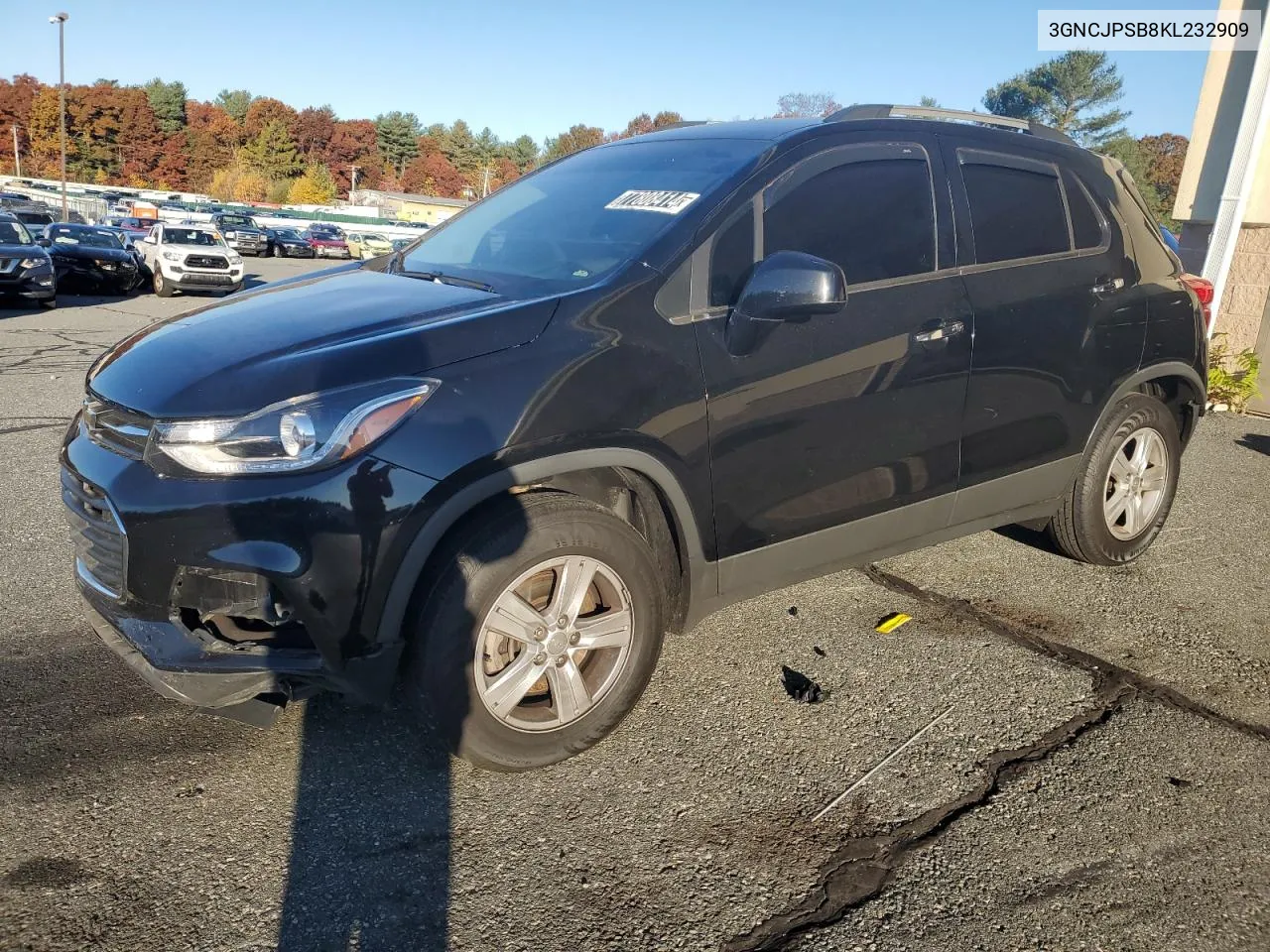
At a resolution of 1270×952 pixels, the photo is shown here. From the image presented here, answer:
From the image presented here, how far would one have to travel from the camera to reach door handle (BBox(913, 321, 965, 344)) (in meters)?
3.42

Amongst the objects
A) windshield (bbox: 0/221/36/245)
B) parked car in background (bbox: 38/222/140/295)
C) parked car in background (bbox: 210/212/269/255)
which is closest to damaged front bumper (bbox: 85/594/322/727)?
windshield (bbox: 0/221/36/245)

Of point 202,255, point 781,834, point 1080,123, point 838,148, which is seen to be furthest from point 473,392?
point 1080,123

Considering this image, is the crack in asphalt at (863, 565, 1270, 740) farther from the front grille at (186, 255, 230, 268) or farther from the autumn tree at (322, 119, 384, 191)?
the autumn tree at (322, 119, 384, 191)

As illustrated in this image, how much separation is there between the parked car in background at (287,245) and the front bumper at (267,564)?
43007mm

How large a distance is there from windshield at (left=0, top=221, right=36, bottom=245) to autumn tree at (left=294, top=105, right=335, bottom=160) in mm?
112335

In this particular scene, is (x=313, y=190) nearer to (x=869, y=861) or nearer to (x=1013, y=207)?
(x=1013, y=207)

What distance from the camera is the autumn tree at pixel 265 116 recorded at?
116519 millimetres

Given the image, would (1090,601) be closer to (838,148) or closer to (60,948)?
(838,148)

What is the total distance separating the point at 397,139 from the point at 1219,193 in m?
126

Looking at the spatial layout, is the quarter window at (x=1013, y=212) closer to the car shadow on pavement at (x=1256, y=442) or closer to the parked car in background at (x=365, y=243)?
the car shadow on pavement at (x=1256, y=442)

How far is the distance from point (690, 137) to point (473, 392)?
1.72 metres

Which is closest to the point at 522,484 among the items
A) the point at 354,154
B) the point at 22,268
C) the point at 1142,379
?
the point at 1142,379

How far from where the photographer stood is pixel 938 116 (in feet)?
12.4

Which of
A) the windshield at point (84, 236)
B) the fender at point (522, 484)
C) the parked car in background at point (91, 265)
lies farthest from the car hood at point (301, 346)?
the windshield at point (84, 236)
